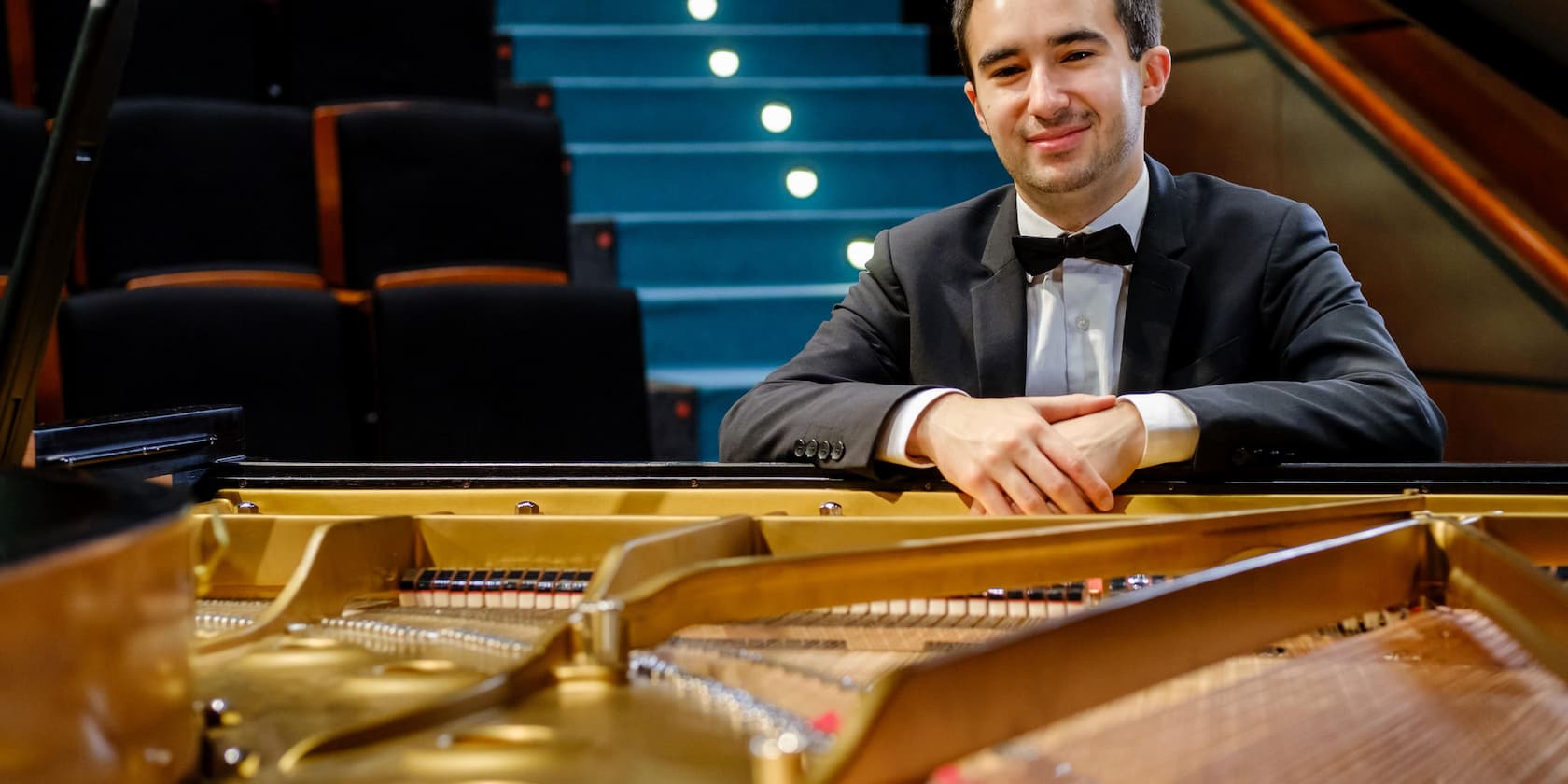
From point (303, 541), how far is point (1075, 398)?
83cm

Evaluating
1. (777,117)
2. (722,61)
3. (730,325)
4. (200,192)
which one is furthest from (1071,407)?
(722,61)

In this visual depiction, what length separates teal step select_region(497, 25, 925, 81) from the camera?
4.54 metres

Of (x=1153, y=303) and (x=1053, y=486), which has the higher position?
(x=1153, y=303)

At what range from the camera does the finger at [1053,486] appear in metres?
1.36

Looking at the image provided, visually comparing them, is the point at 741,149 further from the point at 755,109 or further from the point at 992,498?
the point at 992,498

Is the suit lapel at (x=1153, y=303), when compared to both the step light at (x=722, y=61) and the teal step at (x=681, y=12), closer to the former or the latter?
the step light at (x=722, y=61)

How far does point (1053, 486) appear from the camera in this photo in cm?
Result: 136

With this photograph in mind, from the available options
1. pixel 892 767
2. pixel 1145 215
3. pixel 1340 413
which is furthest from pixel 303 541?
pixel 1145 215

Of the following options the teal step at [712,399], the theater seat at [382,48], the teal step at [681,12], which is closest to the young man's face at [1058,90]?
the teal step at [712,399]

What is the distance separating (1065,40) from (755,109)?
262cm

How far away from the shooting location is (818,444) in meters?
1.59

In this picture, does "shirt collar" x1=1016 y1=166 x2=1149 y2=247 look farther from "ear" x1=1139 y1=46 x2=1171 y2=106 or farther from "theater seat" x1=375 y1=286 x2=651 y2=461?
"theater seat" x1=375 y1=286 x2=651 y2=461

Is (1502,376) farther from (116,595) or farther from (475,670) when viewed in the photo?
(116,595)

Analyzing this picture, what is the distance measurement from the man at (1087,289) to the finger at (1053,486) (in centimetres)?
22
